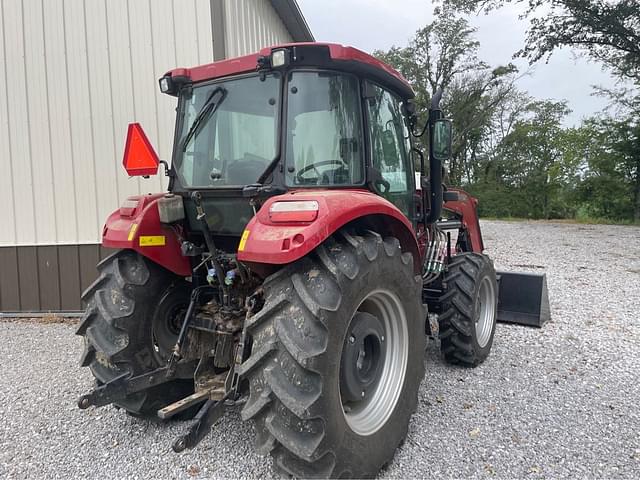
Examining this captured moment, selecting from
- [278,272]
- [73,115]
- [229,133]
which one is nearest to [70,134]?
[73,115]

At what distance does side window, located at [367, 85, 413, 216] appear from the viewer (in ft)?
9.70

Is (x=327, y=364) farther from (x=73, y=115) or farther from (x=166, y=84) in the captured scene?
(x=73, y=115)

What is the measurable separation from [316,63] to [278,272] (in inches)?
49.3

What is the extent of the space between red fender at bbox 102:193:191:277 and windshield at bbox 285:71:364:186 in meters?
0.95

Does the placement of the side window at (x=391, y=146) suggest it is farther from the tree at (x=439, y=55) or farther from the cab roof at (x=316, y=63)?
the tree at (x=439, y=55)

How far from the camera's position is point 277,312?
2064 mm

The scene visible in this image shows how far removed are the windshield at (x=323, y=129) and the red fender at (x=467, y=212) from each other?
2266mm

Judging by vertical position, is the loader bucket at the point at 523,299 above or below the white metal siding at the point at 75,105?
below

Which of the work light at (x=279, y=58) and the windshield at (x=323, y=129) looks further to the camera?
the windshield at (x=323, y=129)

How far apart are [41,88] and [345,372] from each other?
5666mm

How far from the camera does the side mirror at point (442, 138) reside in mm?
3420

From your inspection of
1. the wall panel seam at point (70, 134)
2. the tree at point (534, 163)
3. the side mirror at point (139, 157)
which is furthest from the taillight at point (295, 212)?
the tree at point (534, 163)

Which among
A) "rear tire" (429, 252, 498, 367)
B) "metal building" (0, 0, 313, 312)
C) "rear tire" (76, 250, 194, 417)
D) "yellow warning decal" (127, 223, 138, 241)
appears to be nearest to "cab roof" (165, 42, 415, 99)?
"yellow warning decal" (127, 223, 138, 241)

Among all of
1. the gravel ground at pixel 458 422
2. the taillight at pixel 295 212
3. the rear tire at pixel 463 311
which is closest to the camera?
the taillight at pixel 295 212
